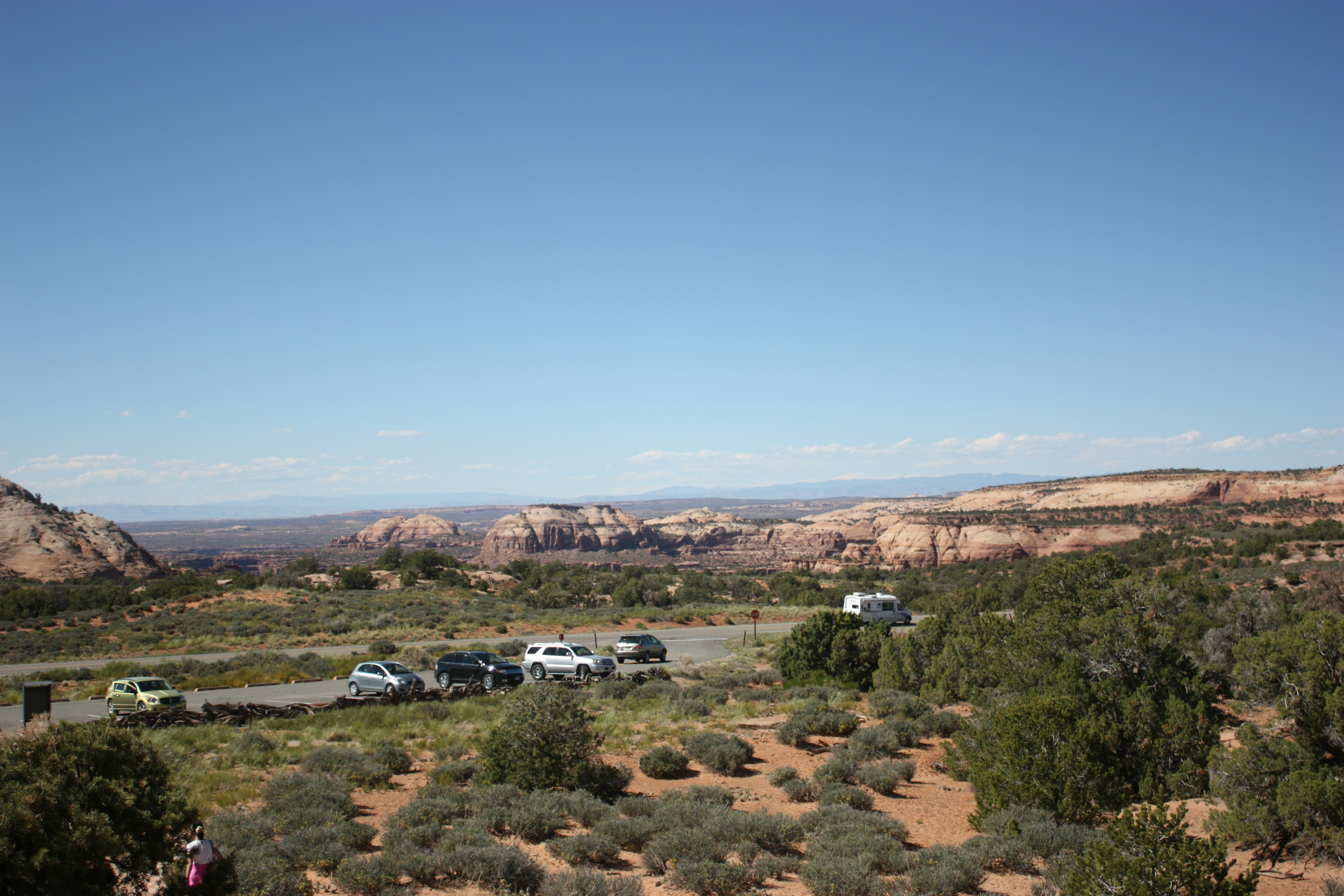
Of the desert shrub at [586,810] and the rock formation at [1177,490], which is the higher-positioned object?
the rock formation at [1177,490]

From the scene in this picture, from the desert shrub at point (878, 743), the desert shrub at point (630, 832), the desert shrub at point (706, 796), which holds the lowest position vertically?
the desert shrub at point (878, 743)

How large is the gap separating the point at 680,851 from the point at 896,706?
480 inches

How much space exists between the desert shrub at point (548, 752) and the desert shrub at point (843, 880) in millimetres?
5238

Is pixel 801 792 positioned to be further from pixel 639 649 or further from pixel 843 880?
pixel 639 649

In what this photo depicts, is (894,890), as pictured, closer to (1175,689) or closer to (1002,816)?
(1002,816)

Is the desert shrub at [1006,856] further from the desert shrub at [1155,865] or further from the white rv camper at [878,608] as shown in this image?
the white rv camper at [878,608]

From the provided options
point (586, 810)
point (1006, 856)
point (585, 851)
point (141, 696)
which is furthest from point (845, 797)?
point (141, 696)

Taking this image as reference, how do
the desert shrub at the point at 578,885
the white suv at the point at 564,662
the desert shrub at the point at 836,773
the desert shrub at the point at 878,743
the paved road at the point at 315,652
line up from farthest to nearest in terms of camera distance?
the white suv at the point at 564,662 < the paved road at the point at 315,652 < the desert shrub at the point at 878,743 < the desert shrub at the point at 836,773 < the desert shrub at the point at 578,885

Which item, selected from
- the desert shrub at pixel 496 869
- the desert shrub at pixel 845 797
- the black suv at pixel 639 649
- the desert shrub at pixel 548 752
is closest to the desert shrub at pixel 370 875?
the desert shrub at pixel 496 869

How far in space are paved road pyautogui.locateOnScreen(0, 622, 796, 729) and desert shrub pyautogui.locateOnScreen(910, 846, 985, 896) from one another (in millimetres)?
14900

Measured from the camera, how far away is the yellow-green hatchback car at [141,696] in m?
22.2

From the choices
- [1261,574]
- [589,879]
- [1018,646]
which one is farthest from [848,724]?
[1261,574]

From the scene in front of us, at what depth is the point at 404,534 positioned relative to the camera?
17512 cm

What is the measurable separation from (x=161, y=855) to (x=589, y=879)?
461 cm
